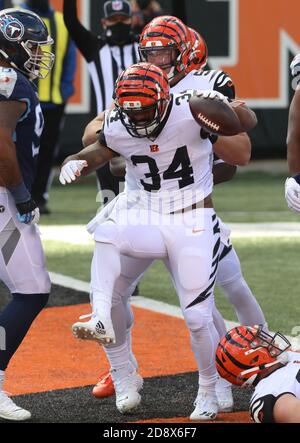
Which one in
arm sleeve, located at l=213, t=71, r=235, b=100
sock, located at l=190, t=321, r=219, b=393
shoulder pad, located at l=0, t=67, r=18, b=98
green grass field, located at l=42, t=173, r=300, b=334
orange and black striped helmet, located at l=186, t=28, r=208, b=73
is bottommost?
green grass field, located at l=42, t=173, r=300, b=334

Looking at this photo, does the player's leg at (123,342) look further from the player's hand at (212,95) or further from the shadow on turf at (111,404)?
the player's hand at (212,95)

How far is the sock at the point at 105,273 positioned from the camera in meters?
5.45

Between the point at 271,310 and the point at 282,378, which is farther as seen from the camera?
the point at 271,310

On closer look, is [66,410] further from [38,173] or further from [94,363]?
[38,173]

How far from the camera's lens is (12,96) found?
A: 548 cm

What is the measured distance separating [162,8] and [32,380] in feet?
31.2

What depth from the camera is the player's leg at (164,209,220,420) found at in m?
5.41

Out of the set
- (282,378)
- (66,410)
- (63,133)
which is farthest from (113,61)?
(63,133)

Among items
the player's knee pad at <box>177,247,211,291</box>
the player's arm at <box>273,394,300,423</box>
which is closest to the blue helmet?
the player's knee pad at <box>177,247,211,291</box>

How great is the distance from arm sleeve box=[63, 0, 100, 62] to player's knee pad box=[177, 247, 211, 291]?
3219 millimetres

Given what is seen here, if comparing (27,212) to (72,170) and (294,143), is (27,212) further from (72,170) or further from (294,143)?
(294,143)

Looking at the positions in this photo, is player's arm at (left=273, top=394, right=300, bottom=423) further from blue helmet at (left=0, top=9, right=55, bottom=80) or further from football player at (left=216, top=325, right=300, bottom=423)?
blue helmet at (left=0, top=9, right=55, bottom=80)

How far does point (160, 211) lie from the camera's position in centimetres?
559

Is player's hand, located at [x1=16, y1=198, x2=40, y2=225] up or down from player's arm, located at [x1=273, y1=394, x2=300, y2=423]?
up
